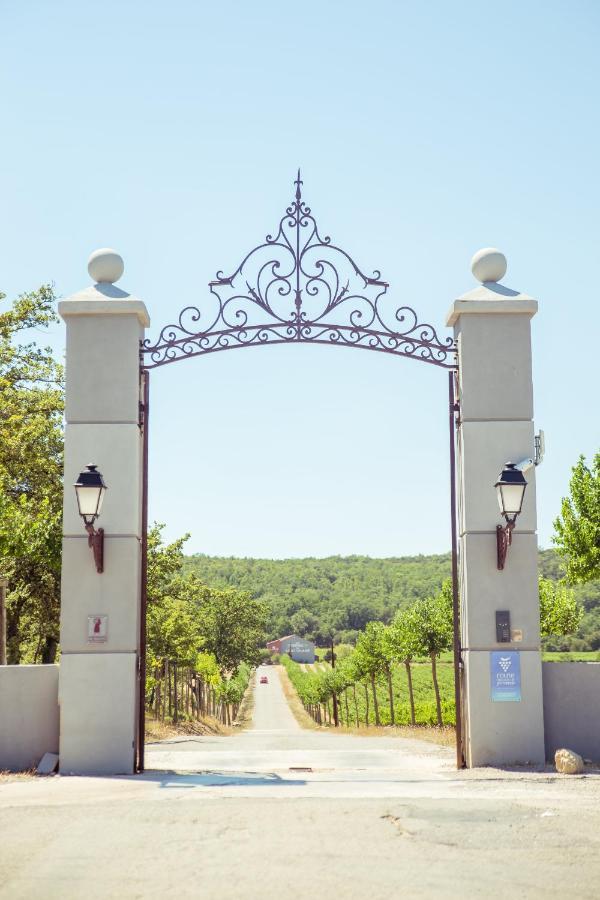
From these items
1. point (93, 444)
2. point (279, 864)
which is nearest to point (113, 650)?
point (93, 444)

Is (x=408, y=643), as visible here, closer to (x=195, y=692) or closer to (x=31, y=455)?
(x=31, y=455)

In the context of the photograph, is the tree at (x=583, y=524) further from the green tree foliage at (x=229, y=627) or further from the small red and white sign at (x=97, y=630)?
the green tree foliage at (x=229, y=627)

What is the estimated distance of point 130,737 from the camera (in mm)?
10086

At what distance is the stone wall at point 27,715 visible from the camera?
1016 centimetres

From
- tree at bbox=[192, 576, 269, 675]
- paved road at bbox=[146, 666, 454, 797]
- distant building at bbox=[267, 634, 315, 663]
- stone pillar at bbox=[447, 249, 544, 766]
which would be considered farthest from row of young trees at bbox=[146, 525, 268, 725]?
distant building at bbox=[267, 634, 315, 663]

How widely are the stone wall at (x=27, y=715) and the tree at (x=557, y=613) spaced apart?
57.0ft

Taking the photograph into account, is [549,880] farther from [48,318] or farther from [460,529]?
[48,318]

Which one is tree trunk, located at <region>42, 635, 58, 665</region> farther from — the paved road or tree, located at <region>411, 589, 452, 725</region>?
the paved road

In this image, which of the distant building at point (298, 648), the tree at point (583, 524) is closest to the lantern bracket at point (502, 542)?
the tree at point (583, 524)

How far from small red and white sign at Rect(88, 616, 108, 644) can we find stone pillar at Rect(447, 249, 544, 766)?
12.2 feet

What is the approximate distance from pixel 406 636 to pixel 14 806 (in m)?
21.8

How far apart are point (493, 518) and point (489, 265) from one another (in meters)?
2.83

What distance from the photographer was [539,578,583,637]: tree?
2564 centimetres

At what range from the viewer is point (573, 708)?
10430 mm
